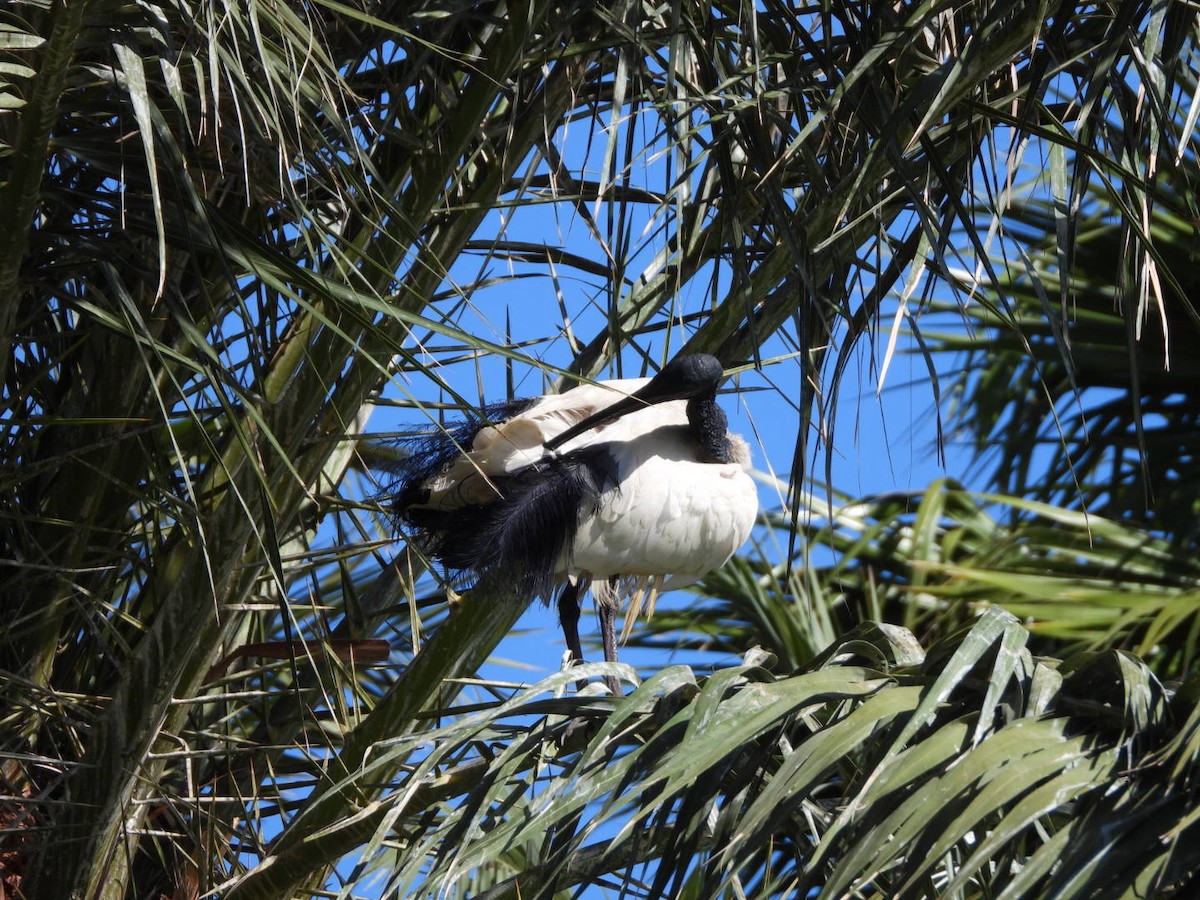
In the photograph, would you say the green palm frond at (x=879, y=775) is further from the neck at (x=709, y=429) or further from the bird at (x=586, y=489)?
the neck at (x=709, y=429)

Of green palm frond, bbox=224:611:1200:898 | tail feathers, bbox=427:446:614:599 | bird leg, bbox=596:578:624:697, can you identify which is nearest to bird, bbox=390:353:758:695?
tail feathers, bbox=427:446:614:599

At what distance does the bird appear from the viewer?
327cm

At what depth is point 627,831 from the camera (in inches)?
78.2

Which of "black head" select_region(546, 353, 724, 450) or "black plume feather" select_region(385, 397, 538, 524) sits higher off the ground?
"black head" select_region(546, 353, 724, 450)

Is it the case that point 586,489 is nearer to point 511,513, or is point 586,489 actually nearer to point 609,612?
point 511,513

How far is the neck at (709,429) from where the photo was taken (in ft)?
12.1

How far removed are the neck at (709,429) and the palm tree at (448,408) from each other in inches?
10.1

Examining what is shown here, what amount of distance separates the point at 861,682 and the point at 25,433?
5.54 feet

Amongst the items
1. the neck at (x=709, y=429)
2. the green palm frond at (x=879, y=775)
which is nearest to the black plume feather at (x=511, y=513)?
the neck at (x=709, y=429)

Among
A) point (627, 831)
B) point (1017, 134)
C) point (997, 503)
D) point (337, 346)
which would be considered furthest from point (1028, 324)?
point (627, 831)

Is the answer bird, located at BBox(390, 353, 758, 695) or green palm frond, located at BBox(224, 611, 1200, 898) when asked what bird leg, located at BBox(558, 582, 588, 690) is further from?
green palm frond, located at BBox(224, 611, 1200, 898)

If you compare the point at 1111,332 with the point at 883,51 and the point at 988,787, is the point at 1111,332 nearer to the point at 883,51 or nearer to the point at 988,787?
the point at 883,51

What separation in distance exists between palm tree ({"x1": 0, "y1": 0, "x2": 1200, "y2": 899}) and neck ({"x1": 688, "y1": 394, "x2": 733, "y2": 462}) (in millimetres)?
257

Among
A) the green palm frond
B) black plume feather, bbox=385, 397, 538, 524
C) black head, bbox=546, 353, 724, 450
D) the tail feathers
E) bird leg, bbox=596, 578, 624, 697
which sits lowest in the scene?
the green palm frond
